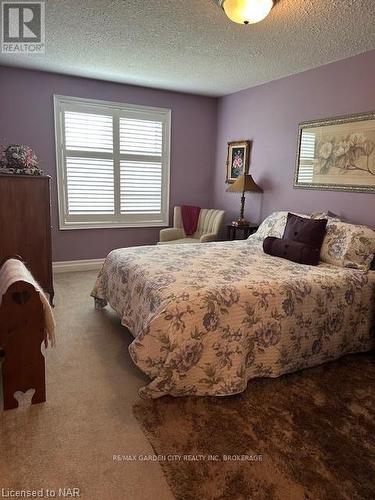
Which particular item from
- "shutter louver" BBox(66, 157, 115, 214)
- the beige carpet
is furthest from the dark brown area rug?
"shutter louver" BBox(66, 157, 115, 214)

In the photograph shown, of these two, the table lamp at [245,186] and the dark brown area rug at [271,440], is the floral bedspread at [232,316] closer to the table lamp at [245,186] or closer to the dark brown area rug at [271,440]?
the dark brown area rug at [271,440]

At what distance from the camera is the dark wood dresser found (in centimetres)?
315

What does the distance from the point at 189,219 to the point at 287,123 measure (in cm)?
182

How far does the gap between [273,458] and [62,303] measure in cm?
260

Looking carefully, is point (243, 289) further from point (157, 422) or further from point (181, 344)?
point (157, 422)

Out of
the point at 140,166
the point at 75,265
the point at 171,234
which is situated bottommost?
the point at 75,265

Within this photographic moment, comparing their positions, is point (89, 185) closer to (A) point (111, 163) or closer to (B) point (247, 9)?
(A) point (111, 163)

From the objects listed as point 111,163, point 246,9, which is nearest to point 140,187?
point 111,163

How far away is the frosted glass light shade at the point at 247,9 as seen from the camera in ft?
7.25

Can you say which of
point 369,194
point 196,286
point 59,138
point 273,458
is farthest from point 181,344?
point 59,138

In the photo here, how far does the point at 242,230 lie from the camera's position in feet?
15.5

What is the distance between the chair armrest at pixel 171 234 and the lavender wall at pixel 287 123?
83cm

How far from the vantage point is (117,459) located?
162 cm

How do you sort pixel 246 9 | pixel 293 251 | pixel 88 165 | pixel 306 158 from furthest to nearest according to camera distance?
pixel 88 165 → pixel 306 158 → pixel 293 251 → pixel 246 9
